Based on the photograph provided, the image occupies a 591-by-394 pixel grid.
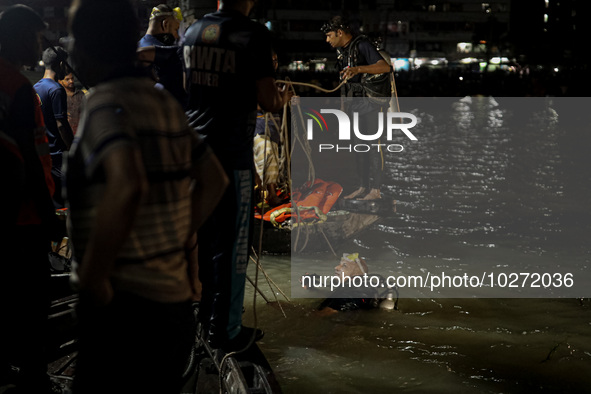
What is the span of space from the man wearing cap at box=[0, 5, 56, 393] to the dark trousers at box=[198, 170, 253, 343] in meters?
0.83

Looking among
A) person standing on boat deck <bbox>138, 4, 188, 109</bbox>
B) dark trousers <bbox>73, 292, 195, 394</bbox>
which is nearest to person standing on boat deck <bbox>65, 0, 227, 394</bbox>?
dark trousers <bbox>73, 292, 195, 394</bbox>

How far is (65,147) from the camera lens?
669cm

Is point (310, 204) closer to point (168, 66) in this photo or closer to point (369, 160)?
point (369, 160)

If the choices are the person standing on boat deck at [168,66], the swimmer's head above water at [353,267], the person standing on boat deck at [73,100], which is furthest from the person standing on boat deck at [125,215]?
the person standing on boat deck at [73,100]

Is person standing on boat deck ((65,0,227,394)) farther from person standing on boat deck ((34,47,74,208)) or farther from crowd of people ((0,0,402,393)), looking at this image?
person standing on boat deck ((34,47,74,208))

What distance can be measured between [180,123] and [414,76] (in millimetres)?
69270

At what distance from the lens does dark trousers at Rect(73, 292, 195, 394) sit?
6.81 feet

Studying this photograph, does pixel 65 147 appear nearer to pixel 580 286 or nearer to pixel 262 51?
pixel 262 51

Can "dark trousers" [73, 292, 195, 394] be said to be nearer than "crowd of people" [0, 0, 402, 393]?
No

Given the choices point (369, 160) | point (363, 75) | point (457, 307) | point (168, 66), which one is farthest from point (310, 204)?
point (168, 66)

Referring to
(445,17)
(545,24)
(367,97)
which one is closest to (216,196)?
(367,97)

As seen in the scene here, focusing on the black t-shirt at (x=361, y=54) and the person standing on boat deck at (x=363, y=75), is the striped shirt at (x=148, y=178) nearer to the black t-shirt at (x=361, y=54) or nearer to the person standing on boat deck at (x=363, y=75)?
the person standing on boat deck at (x=363, y=75)

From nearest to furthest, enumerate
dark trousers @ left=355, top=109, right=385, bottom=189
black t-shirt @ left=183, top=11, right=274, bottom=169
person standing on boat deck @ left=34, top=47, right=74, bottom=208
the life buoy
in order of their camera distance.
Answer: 1. black t-shirt @ left=183, top=11, right=274, bottom=169
2. person standing on boat deck @ left=34, top=47, right=74, bottom=208
3. the life buoy
4. dark trousers @ left=355, top=109, right=385, bottom=189

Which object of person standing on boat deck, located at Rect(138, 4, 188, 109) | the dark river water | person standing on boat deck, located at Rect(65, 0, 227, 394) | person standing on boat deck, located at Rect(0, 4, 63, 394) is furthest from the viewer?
the dark river water
